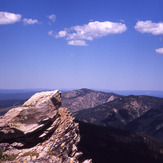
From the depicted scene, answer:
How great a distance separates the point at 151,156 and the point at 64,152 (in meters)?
195

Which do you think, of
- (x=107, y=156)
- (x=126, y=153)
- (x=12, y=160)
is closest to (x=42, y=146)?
(x=12, y=160)

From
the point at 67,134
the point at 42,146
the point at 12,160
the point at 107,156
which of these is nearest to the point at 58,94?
the point at 67,134

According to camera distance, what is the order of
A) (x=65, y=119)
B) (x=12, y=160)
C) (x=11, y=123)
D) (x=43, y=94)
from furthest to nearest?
(x=65, y=119)
(x=43, y=94)
(x=11, y=123)
(x=12, y=160)

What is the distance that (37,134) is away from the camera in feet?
105

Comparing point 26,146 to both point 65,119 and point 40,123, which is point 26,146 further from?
point 65,119

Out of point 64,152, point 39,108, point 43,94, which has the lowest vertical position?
point 64,152

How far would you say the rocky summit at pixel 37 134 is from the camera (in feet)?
91.8

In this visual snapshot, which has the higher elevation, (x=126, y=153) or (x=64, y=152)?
(x=64, y=152)

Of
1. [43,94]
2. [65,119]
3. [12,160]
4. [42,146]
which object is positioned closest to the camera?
[12,160]

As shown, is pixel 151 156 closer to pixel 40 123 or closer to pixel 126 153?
pixel 126 153

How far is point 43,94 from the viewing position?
36.6 m

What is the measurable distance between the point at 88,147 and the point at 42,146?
587 ft

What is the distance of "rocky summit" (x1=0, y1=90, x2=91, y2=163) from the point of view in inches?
1102

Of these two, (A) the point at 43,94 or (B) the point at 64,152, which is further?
(A) the point at 43,94
